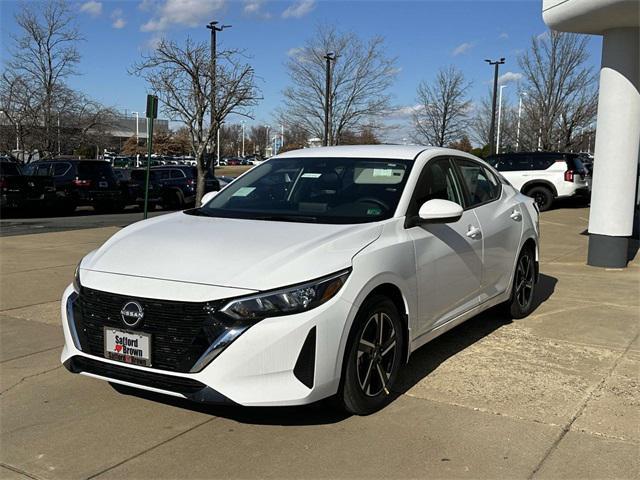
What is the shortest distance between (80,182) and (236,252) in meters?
19.0

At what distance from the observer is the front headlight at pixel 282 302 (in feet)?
10.7

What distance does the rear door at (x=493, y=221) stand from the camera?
17.5 feet

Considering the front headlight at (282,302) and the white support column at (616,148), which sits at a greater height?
the white support column at (616,148)

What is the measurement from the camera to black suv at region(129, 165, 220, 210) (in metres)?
23.1

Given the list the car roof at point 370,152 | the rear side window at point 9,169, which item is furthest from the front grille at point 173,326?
the rear side window at point 9,169

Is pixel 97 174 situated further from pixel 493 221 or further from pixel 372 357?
pixel 372 357

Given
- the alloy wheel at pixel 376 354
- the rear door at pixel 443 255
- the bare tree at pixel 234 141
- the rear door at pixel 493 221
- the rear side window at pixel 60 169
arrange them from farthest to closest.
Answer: the bare tree at pixel 234 141 → the rear side window at pixel 60 169 → the rear door at pixel 493 221 → the rear door at pixel 443 255 → the alloy wheel at pixel 376 354

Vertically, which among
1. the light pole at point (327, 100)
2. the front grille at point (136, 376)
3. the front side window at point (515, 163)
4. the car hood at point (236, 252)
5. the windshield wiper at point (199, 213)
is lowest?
the front grille at point (136, 376)

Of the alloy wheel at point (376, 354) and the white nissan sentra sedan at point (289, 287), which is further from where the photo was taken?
the alloy wheel at point (376, 354)

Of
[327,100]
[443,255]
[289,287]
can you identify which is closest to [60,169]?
[327,100]

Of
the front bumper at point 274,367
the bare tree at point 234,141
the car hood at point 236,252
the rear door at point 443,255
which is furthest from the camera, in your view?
the bare tree at point 234,141

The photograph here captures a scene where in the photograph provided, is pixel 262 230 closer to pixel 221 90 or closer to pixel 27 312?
pixel 27 312

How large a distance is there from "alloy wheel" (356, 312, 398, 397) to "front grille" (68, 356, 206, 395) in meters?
0.96

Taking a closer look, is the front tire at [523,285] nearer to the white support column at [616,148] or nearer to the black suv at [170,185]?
the white support column at [616,148]
